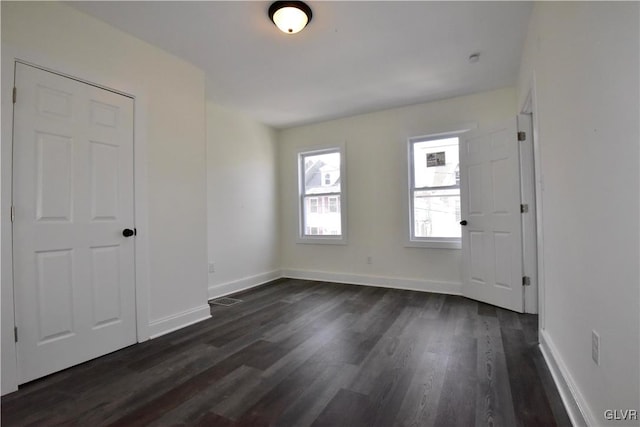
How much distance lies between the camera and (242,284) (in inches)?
168

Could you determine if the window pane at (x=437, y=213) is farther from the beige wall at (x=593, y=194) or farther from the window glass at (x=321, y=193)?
the beige wall at (x=593, y=194)

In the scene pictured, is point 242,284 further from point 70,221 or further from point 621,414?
point 621,414

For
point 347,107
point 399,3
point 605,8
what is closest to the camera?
point 605,8

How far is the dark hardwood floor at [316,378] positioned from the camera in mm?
1533

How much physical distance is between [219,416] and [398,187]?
11.2 feet

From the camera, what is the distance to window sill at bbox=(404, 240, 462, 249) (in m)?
3.84

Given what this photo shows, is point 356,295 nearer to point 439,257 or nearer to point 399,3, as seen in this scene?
point 439,257

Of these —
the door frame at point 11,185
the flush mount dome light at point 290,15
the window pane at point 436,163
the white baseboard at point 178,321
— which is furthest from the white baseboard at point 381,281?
the flush mount dome light at point 290,15

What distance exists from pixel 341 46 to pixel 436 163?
2115 millimetres

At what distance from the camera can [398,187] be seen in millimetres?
4211

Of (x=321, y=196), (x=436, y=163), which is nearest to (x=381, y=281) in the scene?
(x=321, y=196)

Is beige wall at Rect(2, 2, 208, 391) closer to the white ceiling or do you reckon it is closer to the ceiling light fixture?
the white ceiling

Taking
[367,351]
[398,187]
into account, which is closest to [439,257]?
[398,187]

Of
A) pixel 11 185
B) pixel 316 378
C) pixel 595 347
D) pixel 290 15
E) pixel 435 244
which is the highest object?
pixel 290 15
